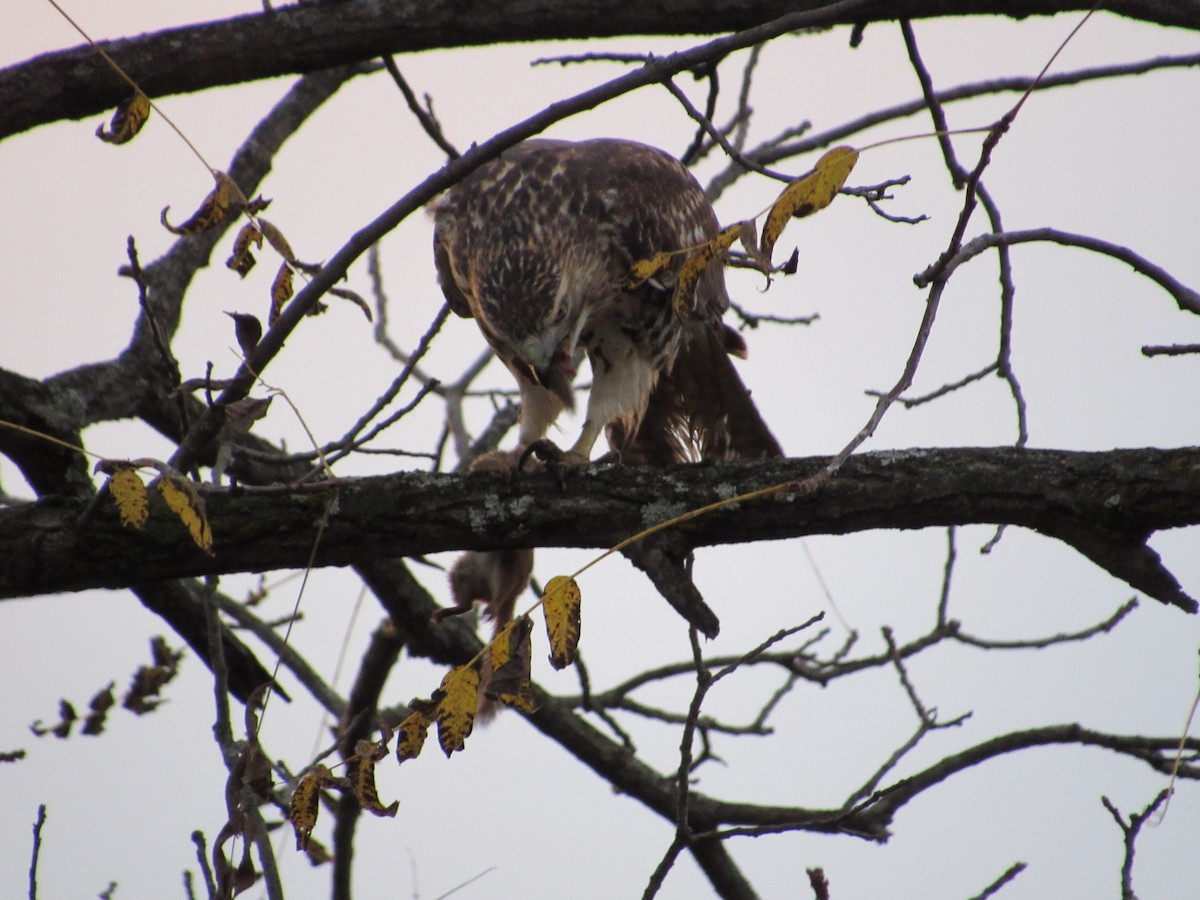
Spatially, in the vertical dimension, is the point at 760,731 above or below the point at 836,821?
above

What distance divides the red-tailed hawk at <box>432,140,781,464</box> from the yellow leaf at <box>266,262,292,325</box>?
1293 millimetres

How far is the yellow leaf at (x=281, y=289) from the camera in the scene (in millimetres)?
2326

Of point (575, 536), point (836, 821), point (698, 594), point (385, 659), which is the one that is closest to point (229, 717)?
point (575, 536)

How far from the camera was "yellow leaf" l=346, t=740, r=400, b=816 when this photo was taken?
2070 millimetres

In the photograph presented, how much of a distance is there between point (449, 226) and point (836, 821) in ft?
7.48

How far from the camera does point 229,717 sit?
2791 millimetres

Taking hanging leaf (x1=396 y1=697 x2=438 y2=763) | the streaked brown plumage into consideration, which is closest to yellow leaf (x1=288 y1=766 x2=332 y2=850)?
hanging leaf (x1=396 y1=697 x2=438 y2=763)

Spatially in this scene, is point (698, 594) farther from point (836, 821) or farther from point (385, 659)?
point (385, 659)

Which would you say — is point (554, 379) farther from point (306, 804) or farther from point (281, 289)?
point (306, 804)

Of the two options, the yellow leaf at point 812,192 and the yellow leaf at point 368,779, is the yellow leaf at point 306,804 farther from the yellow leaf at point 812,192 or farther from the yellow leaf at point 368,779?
the yellow leaf at point 812,192

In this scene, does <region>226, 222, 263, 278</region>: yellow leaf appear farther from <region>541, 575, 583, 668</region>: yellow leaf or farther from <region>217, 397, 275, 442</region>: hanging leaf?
<region>541, 575, 583, 668</region>: yellow leaf

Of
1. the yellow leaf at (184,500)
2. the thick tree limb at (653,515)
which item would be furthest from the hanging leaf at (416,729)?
the thick tree limb at (653,515)

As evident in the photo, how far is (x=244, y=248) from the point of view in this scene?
7.52 feet

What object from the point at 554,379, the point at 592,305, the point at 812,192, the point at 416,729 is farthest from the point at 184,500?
the point at 592,305
